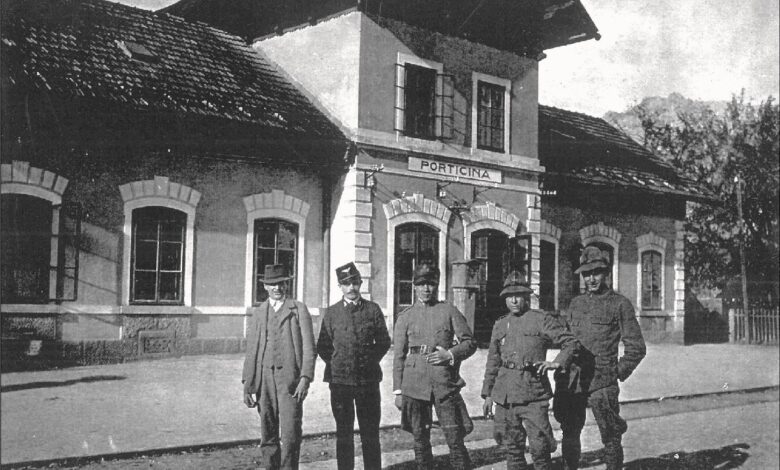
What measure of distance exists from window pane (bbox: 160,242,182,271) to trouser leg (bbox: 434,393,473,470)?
24.4 feet

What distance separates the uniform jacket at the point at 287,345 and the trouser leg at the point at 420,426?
2.74ft

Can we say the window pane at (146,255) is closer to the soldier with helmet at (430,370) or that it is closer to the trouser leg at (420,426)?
the soldier with helmet at (430,370)

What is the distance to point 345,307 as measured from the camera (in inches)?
244

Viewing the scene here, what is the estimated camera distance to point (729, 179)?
A: 63.5 ft

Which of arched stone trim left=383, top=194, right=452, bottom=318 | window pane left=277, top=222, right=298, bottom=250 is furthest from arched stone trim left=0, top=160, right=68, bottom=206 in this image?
arched stone trim left=383, top=194, right=452, bottom=318

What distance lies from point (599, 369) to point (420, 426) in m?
1.63

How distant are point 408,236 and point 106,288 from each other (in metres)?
5.74

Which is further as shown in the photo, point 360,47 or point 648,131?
point 648,131

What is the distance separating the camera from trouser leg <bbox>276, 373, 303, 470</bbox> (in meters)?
5.75

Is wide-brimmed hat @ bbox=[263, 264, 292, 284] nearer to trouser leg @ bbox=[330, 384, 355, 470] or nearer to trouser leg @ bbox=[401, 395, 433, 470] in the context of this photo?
trouser leg @ bbox=[330, 384, 355, 470]

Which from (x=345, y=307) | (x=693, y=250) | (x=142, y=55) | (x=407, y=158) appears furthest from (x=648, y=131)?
(x=345, y=307)

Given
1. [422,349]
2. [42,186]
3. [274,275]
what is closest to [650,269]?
[42,186]

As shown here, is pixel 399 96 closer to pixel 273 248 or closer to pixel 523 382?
pixel 273 248

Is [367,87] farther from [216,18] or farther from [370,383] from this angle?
[370,383]
